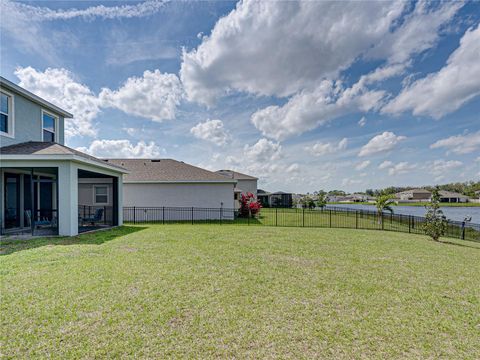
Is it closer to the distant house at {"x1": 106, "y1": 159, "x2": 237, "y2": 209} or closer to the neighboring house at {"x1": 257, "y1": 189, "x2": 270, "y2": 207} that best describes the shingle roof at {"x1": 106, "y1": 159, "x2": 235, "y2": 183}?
the distant house at {"x1": 106, "y1": 159, "x2": 237, "y2": 209}

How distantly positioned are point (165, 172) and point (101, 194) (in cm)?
474

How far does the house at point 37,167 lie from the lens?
919cm

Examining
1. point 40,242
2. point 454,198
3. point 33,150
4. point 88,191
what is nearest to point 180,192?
point 88,191

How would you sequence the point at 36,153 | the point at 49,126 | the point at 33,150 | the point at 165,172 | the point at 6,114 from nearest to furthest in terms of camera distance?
the point at 36,153 → the point at 33,150 → the point at 6,114 → the point at 49,126 → the point at 165,172

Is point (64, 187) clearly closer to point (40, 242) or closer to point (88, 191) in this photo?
point (40, 242)

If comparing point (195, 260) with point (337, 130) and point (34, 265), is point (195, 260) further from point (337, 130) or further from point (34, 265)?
point (337, 130)

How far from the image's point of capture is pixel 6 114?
10148 mm

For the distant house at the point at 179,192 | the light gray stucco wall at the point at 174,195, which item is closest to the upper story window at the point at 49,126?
the distant house at the point at 179,192

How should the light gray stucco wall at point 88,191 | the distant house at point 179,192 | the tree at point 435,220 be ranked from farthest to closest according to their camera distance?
the distant house at point 179,192, the light gray stucco wall at point 88,191, the tree at point 435,220

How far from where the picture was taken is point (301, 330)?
3.23 meters

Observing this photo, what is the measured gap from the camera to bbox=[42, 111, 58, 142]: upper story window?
12.4m

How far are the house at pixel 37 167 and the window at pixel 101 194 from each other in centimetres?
338

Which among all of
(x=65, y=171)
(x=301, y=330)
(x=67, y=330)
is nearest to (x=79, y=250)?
(x=65, y=171)

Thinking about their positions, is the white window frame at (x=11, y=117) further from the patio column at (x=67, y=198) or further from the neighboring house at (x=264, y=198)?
the neighboring house at (x=264, y=198)
